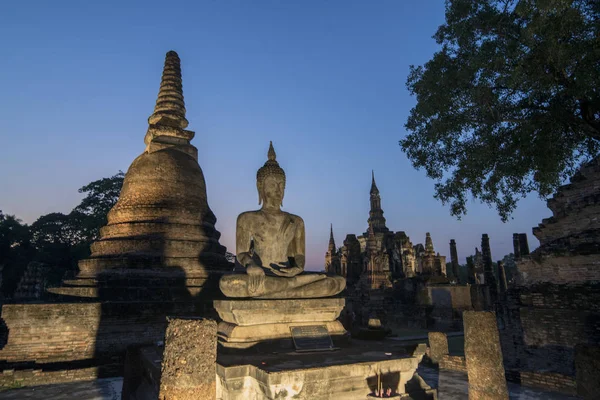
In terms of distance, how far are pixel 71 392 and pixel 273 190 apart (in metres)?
5.92

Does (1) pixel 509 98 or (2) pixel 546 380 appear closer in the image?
(2) pixel 546 380

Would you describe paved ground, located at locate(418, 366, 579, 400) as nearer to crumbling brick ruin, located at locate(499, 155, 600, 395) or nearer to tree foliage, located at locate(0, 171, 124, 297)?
crumbling brick ruin, located at locate(499, 155, 600, 395)

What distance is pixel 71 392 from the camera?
777 cm

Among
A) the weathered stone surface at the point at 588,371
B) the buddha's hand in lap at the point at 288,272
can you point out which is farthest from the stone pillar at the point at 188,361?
the weathered stone surface at the point at 588,371

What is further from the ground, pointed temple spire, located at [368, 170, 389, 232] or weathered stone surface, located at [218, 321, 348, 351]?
pointed temple spire, located at [368, 170, 389, 232]

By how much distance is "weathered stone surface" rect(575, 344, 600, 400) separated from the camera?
238 inches

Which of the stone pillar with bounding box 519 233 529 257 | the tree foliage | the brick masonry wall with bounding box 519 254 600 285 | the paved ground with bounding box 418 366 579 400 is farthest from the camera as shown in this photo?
the tree foliage

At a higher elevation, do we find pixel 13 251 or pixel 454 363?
pixel 13 251

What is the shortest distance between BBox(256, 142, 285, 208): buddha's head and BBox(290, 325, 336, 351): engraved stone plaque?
2.53 m

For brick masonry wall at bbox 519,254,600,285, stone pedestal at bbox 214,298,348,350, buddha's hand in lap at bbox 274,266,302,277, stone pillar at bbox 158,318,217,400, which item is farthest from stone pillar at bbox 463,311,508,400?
brick masonry wall at bbox 519,254,600,285

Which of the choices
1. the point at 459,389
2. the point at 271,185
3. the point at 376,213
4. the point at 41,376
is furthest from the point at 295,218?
the point at 376,213

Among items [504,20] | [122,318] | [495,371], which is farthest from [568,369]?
[122,318]

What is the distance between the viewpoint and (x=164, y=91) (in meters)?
16.8

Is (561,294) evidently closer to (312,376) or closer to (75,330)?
(312,376)
